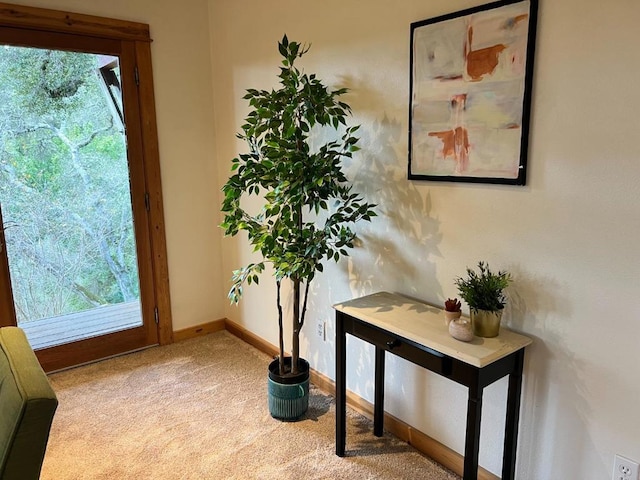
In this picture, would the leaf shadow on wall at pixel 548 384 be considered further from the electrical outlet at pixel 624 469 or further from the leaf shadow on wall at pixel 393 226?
the leaf shadow on wall at pixel 393 226

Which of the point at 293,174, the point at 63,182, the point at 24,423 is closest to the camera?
the point at 24,423

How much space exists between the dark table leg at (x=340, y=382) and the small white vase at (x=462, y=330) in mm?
566

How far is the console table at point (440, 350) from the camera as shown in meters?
1.60

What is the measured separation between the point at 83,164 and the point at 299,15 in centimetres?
167

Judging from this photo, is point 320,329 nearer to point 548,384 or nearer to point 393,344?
point 393,344

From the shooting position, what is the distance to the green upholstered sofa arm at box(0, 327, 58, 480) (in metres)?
1.01

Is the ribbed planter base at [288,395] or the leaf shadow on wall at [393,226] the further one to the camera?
the ribbed planter base at [288,395]

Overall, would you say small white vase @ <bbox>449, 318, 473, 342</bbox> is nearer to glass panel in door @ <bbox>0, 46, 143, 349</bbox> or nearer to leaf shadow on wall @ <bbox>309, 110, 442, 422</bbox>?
leaf shadow on wall @ <bbox>309, 110, 442, 422</bbox>

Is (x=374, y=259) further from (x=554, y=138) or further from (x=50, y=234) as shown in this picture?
(x=50, y=234)

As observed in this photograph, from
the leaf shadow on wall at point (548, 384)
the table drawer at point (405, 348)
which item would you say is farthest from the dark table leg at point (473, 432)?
the leaf shadow on wall at point (548, 384)

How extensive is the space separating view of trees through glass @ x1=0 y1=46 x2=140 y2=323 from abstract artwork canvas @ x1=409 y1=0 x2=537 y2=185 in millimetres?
2112

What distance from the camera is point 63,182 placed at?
299 centimetres

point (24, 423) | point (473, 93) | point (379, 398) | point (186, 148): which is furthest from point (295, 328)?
point (186, 148)

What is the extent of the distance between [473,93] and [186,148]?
7.48 ft
